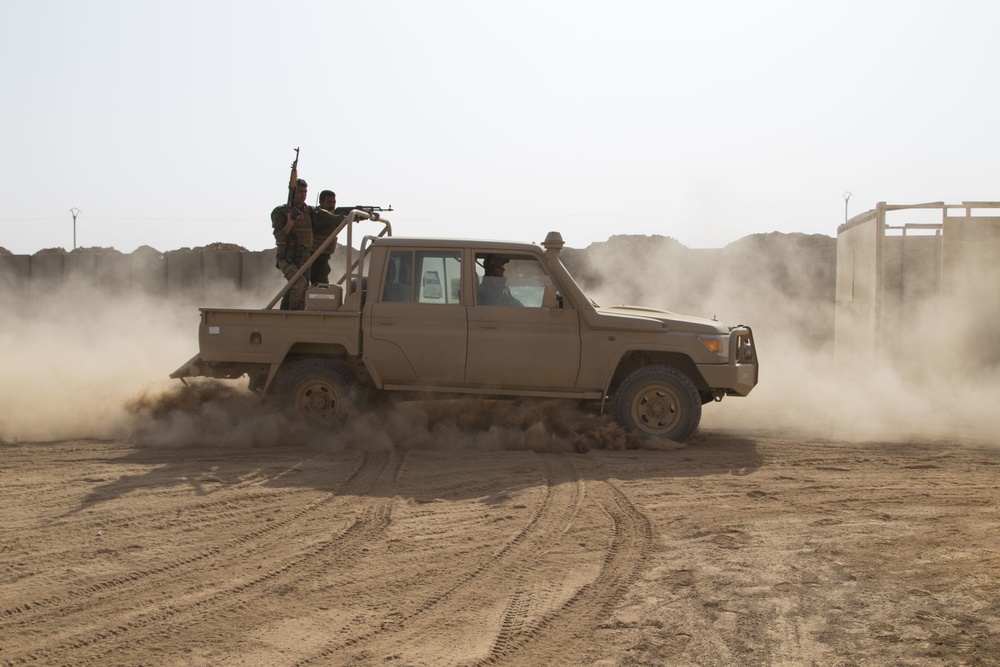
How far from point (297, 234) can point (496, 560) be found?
5667 millimetres

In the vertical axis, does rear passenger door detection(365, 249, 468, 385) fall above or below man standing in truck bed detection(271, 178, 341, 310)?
below

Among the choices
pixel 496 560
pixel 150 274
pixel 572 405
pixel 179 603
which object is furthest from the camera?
pixel 150 274

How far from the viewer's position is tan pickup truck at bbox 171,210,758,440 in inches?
341

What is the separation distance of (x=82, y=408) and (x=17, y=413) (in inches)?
24.6

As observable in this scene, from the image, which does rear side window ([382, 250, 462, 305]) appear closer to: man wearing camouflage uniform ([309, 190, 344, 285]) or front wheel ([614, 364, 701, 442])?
man wearing camouflage uniform ([309, 190, 344, 285])

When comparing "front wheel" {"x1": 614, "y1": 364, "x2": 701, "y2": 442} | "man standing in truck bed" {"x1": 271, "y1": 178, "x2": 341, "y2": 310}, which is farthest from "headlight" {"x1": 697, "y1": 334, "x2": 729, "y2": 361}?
"man standing in truck bed" {"x1": 271, "y1": 178, "x2": 341, "y2": 310}

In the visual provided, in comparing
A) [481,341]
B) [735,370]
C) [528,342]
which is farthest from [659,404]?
[481,341]

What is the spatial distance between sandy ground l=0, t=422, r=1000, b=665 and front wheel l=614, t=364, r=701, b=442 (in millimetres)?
607

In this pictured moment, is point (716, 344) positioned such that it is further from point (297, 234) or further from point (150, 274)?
point (150, 274)

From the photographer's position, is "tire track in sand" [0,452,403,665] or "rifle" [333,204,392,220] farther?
"rifle" [333,204,392,220]

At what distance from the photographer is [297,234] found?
9.83 meters

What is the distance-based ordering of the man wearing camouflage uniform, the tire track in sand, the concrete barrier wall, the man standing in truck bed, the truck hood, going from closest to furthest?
1. the tire track in sand
2. the truck hood
3. the man standing in truck bed
4. the man wearing camouflage uniform
5. the concrete barrier wall

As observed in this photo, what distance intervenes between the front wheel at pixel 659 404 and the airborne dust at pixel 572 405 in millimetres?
253

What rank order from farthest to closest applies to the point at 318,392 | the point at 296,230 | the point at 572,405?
the point at 296,230 < the point at 572,405 < the point at 318,392
